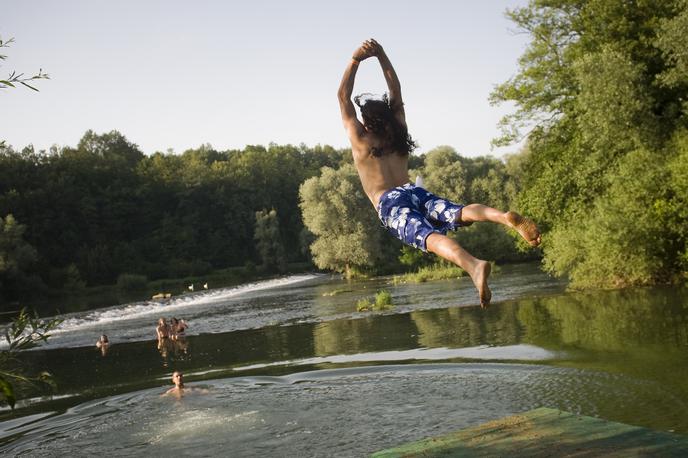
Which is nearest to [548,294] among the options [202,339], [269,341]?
[269,341]

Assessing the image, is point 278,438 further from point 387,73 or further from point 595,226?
point 595,226

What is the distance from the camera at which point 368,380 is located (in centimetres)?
1245

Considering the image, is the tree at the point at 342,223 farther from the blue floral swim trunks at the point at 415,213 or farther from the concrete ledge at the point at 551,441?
the blue floral swim trunks at the point at 415,213

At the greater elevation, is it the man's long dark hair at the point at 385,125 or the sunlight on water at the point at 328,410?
the man's long dark hair at the point at 385,125

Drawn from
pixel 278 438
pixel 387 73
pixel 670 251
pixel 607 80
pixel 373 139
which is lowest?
pixel 278 438

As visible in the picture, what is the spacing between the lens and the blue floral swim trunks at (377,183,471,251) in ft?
19.0

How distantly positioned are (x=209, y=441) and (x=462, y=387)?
425cm

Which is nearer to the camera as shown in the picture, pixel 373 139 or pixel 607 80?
pixel 373 139

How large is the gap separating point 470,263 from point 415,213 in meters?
1.00

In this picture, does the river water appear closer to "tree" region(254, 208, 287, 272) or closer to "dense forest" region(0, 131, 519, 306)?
"dense forest" region(0, 131, 519, 306)

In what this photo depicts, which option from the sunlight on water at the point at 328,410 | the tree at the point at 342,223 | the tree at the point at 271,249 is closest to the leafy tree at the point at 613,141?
the sunlight on water at the point at 328,410

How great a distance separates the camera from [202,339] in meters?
22.6

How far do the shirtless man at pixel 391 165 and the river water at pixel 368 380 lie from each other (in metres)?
3.66

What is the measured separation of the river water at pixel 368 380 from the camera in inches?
363
